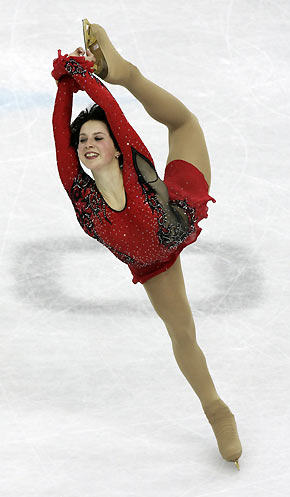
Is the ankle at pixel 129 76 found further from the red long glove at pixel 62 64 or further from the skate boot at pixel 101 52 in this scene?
the red long glove at pixel 62 64

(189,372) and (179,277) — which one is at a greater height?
(179,277)

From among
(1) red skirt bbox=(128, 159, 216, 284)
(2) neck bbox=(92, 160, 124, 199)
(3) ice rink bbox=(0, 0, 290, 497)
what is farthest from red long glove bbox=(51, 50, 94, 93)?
(3) ice rink bbox=(0, 0, 290, 497)

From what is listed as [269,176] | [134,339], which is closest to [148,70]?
[269,176]

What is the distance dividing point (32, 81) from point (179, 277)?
3242 millimetres

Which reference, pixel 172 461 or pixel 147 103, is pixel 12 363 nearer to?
pixel 172 461

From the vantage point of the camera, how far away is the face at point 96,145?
3059 millimetres

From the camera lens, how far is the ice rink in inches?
133

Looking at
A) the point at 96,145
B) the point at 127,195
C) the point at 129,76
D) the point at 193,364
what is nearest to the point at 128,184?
the point at 127,195

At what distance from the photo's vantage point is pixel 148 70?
6324mm

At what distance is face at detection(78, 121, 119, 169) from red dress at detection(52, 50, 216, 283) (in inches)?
1.9

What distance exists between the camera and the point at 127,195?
307 cm

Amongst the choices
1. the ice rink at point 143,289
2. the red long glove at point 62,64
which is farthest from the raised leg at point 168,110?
the ice rink at point 143,289

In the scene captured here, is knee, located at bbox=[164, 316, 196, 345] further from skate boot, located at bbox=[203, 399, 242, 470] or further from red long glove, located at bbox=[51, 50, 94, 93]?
red long glove, located at bbox=[51, 50, 94, 93]

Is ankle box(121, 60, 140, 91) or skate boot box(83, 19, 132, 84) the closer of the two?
skate boot box(83, 19, 132, 84)
